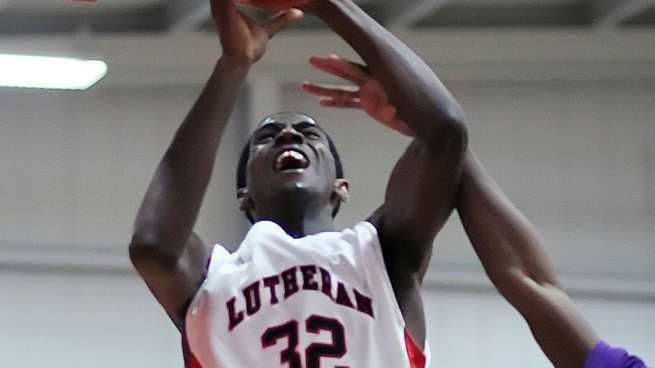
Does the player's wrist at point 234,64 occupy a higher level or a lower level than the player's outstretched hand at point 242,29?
lower

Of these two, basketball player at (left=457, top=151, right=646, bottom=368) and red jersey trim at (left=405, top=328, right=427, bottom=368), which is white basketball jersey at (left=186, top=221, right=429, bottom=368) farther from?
basketball player at (left=457, top=151, right=646, bottom=368)

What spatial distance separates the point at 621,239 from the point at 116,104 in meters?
2.69

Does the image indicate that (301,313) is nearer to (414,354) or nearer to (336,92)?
(414,354)

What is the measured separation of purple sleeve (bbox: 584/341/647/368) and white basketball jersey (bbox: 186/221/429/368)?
0.54 m

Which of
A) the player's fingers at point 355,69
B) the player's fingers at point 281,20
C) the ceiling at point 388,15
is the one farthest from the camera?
the ceiling at point 388,15

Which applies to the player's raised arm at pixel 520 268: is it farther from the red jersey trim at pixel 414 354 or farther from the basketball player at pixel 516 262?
the red jersey trim at pixel 414 354

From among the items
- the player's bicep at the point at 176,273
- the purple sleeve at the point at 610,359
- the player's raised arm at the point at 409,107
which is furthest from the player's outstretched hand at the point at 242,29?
the purple sleeve at the point at 610,359

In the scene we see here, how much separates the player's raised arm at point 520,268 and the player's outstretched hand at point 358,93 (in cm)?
19

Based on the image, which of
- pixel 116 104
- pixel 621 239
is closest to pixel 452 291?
pixel 621 239

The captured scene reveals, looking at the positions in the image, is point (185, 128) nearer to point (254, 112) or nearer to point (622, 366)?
point (622, 366)

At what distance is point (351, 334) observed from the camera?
2.86 m

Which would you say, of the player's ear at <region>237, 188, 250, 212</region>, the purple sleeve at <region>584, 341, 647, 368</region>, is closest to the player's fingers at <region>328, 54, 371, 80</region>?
the player's ear at <region>237, 188, 250, 212</region>

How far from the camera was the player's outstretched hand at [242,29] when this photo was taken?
2842mm

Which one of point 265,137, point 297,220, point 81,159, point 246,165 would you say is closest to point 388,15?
point 81,159
